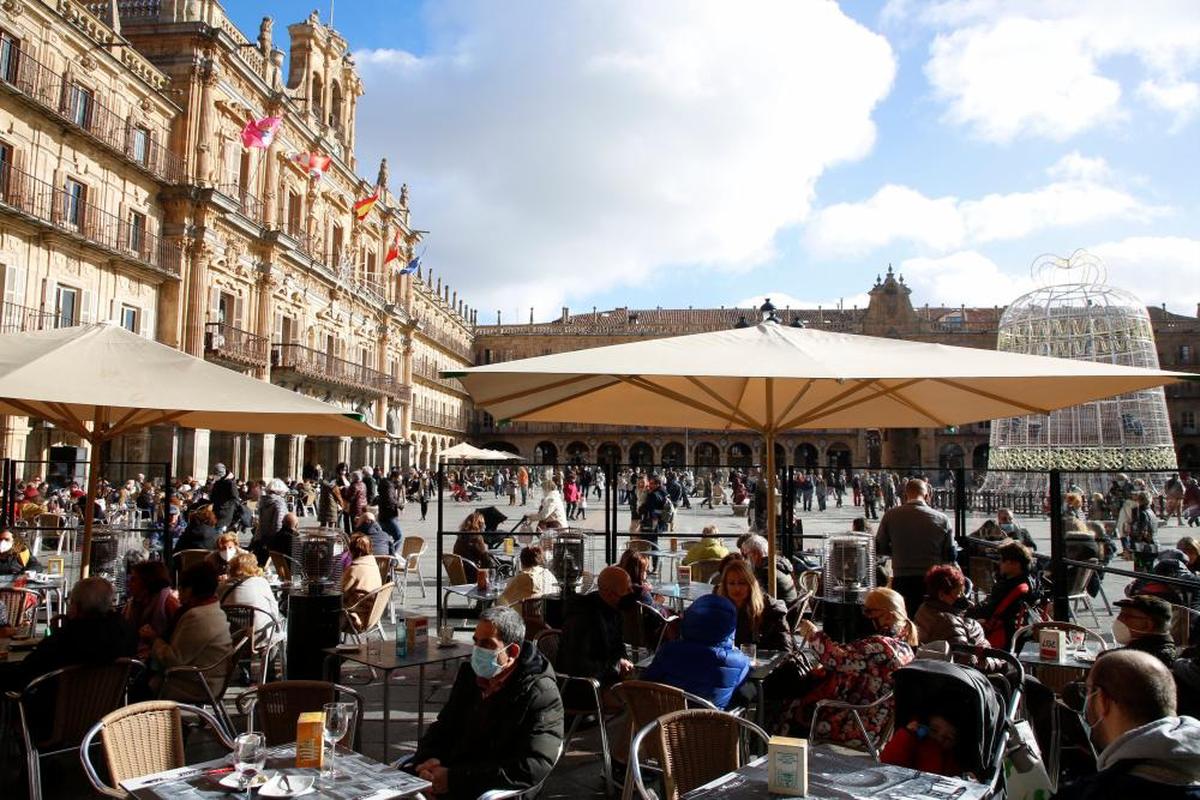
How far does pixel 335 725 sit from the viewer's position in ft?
8.61

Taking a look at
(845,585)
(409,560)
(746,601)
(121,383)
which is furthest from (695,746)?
(409,560)

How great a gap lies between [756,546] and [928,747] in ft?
11.3

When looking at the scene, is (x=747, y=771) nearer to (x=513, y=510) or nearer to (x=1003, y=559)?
(x=1003, y=559)

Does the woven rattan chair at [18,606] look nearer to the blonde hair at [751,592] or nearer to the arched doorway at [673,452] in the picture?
the blonde hair at [751,592]

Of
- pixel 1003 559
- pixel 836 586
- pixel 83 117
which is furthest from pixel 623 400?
pixel 83 117

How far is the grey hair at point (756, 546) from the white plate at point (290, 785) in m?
4.07

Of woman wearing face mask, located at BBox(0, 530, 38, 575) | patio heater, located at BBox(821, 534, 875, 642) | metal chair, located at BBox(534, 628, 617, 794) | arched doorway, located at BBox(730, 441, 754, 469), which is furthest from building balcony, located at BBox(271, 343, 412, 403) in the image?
arched doorway, located at BBox(730, 441, 754, 469)

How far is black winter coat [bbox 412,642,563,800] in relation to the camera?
2.78 m

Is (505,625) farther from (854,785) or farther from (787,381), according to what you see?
(787,381)

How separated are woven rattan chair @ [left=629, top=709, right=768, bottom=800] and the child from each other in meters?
0.42

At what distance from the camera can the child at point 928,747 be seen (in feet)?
8.59

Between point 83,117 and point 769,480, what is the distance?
59.8 feet

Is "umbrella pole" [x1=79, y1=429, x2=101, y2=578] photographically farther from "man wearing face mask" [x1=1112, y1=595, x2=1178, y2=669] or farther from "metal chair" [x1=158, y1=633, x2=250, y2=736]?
"man wearing face mask" [x1=1112, y1=595, x2=1178, y2=669]

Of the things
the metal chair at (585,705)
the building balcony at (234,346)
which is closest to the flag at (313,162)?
the building balcony at (234,346)
